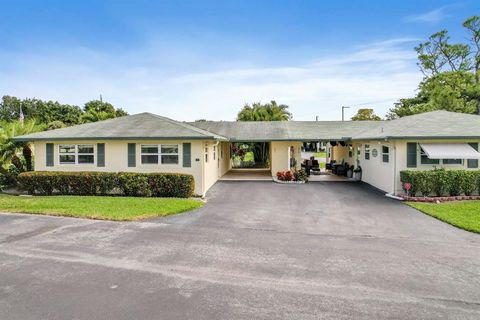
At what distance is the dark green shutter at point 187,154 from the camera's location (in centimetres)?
1611

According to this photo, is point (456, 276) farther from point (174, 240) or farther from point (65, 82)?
point (65, 82)

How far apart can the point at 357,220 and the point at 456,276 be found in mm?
4852

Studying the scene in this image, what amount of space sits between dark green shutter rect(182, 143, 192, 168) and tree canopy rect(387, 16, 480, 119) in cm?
2832

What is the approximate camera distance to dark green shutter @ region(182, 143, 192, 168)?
634 inches

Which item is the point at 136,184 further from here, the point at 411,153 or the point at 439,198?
the point at 439,198

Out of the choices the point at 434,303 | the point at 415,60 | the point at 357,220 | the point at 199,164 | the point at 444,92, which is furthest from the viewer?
the point at 415,60

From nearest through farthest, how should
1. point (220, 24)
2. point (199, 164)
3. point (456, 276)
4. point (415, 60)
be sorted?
1. point (456, 276)
2. point (199, 164)
3. point (220, 24)
4. point (415, 60)

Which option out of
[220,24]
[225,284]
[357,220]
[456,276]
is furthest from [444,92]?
[225,284]

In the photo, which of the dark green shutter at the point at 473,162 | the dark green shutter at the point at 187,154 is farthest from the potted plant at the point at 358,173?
the dark green shutter at the point at 187,154

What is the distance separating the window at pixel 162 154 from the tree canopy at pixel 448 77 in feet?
94.7

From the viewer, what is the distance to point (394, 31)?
20828mm

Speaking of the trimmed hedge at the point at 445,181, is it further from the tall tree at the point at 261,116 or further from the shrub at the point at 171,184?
the tall tree at the point at 261,116

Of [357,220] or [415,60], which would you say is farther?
[415,60]

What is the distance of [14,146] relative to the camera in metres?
18.2
